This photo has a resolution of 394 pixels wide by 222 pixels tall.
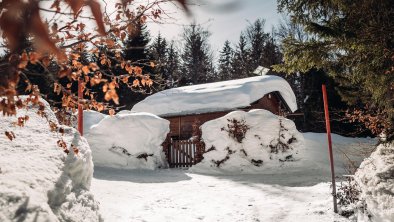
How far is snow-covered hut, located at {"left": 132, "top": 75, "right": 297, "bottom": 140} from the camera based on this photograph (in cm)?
1980

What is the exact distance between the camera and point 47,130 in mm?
4965

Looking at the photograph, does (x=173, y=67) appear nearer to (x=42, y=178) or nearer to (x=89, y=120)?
(x=89, y=120)

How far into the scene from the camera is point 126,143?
12.5 metres

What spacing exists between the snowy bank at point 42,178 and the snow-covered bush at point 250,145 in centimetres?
790

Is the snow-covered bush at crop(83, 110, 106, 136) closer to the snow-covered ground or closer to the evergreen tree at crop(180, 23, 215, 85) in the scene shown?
the snow-covered ground

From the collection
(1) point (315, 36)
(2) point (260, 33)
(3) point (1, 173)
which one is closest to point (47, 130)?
(3) point (1, 173)

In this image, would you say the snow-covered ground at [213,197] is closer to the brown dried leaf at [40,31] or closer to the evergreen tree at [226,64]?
the brown dried leaf at [40,31]

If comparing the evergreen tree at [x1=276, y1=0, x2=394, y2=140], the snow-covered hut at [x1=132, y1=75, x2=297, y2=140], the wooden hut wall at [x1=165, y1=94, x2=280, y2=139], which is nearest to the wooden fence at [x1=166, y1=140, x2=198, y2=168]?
the snow-covered hut at [x1=132, y1=75, x2=297, y2=140]

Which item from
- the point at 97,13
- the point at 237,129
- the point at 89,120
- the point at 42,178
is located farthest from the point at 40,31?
the point at 89,120

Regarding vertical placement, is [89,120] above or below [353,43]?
below

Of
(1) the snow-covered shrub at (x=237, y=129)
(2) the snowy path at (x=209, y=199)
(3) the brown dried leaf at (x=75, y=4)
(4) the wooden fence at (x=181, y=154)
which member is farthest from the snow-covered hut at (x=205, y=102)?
(3) the brown dried leaf at (x=75, y=4)

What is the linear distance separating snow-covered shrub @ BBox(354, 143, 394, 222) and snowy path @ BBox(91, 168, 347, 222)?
55cm

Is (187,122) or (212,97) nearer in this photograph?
(187,122)

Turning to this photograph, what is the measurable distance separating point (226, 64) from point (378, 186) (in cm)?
3887
